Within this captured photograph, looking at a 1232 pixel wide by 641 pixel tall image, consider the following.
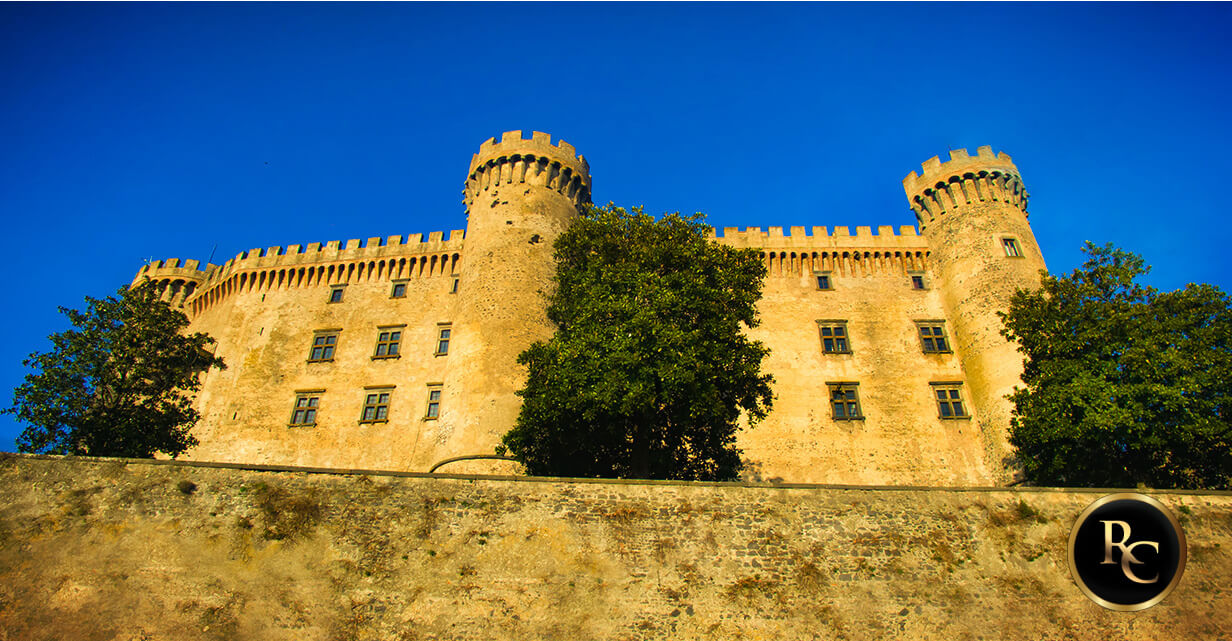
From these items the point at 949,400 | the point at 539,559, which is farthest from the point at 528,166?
the point at 539,559

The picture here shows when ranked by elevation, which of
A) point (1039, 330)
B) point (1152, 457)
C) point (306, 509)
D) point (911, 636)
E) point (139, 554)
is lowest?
point (911, 636)

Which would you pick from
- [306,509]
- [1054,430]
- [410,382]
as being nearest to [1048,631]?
[1054,430]

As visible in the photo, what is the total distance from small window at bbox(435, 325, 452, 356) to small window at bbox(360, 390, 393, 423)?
269cm

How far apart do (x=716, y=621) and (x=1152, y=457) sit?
48.4 feet

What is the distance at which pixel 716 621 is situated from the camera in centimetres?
1350

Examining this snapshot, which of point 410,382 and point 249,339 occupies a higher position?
point 249,339

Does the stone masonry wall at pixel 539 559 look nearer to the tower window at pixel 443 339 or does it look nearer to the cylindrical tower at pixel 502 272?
the cylindrical tower at pixel 502 272

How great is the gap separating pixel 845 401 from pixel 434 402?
55.2ft

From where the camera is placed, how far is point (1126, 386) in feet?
65.3

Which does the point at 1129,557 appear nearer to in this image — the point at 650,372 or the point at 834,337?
the point at 650,372

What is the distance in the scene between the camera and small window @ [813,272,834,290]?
32.4 metres

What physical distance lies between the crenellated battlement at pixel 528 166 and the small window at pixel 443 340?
716cm

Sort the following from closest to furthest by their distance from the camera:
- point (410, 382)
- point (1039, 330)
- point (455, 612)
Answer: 1. point (455, 612)
2. point (1039, 330)
3. point (410, 382)

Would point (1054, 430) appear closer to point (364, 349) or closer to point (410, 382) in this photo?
point (410, 382)
